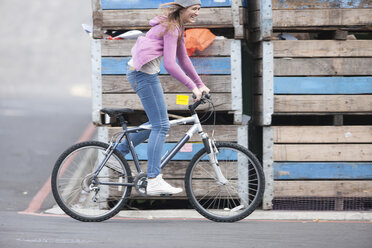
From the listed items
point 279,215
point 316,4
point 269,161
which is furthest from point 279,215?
point 316,4

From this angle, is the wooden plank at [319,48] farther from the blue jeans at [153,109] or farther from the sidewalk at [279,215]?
the sidewalk at [279,215]

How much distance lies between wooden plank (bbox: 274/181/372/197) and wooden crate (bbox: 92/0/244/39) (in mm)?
1563

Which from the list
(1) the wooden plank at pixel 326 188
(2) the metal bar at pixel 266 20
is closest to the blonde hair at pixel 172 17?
(2) the metal bar at pixel 266 20

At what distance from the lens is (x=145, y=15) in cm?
553

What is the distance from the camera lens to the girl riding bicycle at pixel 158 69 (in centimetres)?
454

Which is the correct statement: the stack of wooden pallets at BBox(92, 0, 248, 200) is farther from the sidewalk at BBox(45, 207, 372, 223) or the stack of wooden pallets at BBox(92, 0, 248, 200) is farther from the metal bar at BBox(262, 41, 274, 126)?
the sidewalk at BBox(45, 207, 372, 223)

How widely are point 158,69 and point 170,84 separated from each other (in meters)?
0.77

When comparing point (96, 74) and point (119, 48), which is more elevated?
point (119, 48)

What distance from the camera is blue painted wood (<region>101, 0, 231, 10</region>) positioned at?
18.1 ft

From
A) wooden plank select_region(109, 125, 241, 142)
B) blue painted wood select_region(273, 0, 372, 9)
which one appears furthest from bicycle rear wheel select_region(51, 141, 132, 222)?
blue painted wood select_region(273, 0, 372, 9)

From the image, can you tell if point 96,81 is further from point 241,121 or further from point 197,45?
point 241,121

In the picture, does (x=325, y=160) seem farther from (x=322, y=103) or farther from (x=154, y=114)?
(x=154, y=114)

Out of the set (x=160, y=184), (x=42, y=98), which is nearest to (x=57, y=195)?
(x=160, y=184)

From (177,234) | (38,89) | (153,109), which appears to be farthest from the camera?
(38,89)
